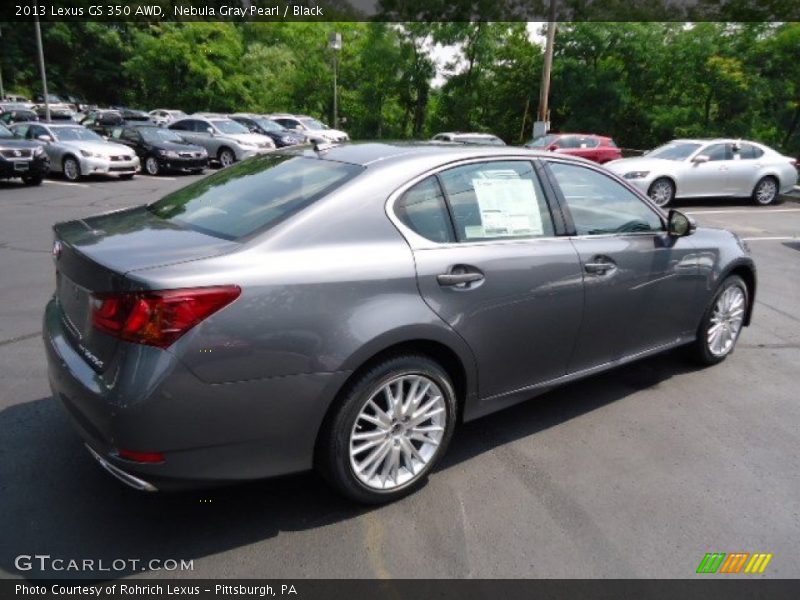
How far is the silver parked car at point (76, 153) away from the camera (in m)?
16.3

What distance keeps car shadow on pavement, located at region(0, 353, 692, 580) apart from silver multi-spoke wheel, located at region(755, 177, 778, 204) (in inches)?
552

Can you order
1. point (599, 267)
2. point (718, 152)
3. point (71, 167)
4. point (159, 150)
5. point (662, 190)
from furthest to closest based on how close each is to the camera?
point (159, 150) → point (71, 167) → point (718, 152) → point (662, 190) → point (599, 267)

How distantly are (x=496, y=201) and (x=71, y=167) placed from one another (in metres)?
16.1

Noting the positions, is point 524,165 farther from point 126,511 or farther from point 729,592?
point 126,511

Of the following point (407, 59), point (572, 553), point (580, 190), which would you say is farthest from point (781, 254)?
point (407, 59)

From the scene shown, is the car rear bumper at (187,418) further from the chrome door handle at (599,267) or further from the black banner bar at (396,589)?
the chrome door handle at (599,267)

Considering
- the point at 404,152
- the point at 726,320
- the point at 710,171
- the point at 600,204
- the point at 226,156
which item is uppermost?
the point at 404,152

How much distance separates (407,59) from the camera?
38625 mm

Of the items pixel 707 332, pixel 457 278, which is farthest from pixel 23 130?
pixel 707 332

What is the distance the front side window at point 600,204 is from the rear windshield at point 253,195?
4.49ft

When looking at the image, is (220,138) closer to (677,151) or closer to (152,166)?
(152,166)

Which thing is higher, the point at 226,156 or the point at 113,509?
the point at 113,509

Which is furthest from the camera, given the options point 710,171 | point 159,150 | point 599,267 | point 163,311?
point 159,150

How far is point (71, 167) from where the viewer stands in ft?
54.0
